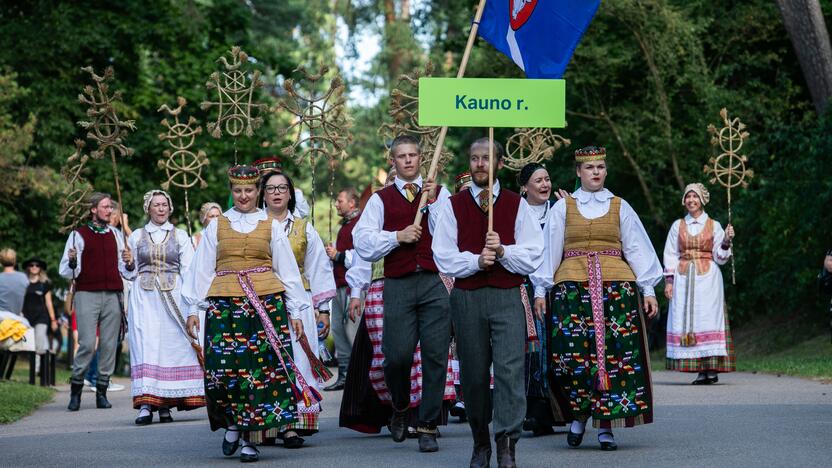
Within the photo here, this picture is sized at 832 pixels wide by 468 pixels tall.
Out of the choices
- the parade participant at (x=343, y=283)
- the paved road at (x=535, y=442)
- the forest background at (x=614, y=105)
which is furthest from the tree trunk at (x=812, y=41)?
the paved road at (x=535, y=442)

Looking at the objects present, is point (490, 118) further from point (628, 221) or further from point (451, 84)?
point (628, 221)

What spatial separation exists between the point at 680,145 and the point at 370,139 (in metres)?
24.6

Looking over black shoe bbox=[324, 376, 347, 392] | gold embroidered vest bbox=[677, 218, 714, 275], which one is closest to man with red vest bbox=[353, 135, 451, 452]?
gold embroidered vest bbox=[677, 218, 714, 275]

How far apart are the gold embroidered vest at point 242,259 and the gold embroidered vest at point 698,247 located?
24.1 feet

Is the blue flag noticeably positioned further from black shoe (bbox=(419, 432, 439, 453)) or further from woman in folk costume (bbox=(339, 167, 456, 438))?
black shoe (bbox=(419, 432, 439, 453))

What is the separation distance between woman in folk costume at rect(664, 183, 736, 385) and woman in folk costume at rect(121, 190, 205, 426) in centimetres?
534

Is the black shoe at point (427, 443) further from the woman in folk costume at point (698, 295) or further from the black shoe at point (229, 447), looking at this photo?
the woman in folk costume at point (698, 295)

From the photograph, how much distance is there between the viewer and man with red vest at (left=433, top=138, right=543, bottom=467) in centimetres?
836

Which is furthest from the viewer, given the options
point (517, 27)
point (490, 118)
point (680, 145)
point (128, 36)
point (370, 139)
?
point (370, 139)

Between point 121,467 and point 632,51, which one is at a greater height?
point 632,51

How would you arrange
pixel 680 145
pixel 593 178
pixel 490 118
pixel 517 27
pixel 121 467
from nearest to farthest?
pixel 490 118 < pixel 121 467 < pixel 593 178 < pixel 517 27 < pixel 680 145

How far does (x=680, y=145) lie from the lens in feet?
84.9

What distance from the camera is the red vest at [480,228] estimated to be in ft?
27.9

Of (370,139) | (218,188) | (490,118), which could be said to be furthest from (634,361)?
(370,139)
